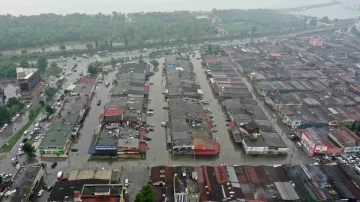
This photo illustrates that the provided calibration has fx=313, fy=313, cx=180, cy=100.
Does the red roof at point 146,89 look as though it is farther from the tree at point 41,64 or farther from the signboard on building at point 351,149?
→ the signboard on building at point 351,149

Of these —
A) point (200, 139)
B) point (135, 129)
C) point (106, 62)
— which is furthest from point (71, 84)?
point (200, 139)

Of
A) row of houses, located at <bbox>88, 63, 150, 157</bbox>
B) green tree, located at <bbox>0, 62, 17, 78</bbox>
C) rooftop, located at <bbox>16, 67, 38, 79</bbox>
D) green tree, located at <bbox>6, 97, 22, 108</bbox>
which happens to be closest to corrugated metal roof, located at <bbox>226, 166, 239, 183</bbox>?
row of houses, located at <bbox>88, 63, 150, 157</bbox>

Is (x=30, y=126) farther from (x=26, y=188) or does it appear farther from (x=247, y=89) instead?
(x=247, y=89)

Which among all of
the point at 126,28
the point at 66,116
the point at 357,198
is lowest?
the point at 357,198

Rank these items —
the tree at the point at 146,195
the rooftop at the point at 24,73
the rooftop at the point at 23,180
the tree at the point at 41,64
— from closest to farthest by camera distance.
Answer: the tree at the point at 146,195
the rooftop at the point at 23,180
the rooftop at the point at 24,73
the tree at the point at 41,64

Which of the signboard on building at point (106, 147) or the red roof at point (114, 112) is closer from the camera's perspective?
the signboard on building at point (106, 147)

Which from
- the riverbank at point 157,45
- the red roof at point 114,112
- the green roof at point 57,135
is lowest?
the green roof at point 57,135

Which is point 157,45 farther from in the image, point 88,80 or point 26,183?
point 26,183

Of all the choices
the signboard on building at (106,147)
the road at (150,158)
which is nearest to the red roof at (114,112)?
the road at (150,158)

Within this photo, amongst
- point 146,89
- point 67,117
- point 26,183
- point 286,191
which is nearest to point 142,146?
point 67,117

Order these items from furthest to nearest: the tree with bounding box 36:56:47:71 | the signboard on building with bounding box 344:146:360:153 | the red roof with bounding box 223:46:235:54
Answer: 1. the red roof with bounding box 223:46:235:54
2. the tree with bounding box 36:56:47:71
3. the signboard on building with bounding box 344:146:360:153

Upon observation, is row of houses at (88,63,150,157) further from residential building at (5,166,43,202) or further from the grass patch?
the grass patch
